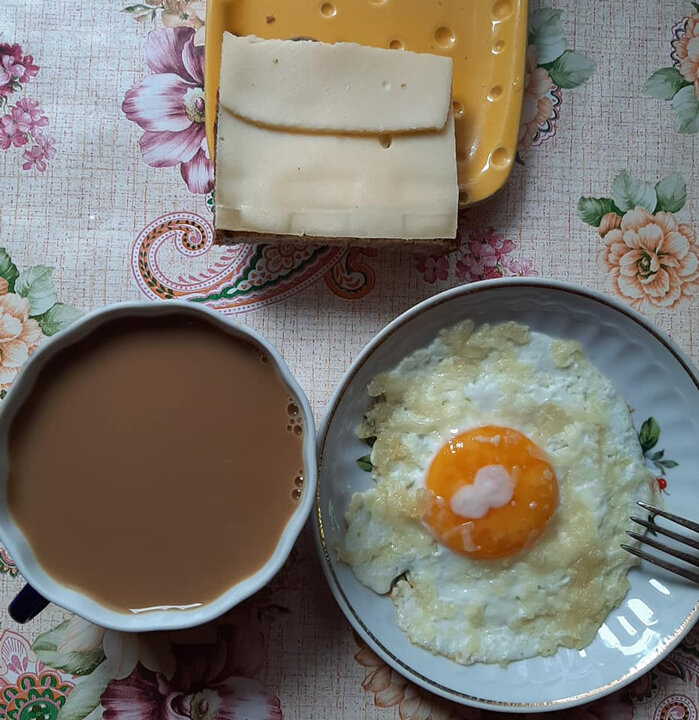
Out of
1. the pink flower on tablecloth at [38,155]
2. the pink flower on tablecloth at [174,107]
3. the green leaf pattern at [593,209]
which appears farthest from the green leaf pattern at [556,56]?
the pink flower on tablecloth at [38,155]

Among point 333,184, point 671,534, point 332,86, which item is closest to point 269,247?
point 333,184

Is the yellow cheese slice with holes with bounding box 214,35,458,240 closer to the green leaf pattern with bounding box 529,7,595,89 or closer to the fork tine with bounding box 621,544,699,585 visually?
the green leaf pattern with bounding box 529,7,595,89

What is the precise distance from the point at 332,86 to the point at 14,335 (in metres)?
0.75

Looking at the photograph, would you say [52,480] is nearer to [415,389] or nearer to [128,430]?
[128,430]

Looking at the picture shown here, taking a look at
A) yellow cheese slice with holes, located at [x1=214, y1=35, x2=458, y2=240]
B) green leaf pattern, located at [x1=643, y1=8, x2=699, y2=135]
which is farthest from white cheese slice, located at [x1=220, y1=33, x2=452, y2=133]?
green leaf pattern, located at [x1=643, y1=8, x2=699, y2=135]

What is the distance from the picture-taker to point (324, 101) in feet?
4.42

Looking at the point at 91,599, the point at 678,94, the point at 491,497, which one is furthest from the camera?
the point at 678,94

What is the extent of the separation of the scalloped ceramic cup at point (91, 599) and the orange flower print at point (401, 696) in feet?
1.18

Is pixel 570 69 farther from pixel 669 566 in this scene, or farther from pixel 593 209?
pixel 669 566

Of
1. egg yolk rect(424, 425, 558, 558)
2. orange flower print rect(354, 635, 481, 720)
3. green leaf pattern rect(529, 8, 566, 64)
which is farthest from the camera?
green leaf pattern rect(529, 8, 566, 64)

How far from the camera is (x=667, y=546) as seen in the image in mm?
1367

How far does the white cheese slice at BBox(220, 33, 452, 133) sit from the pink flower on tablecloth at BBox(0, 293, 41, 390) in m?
0.55

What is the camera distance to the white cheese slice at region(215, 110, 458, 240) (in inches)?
52.4

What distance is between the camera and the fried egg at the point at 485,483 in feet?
4.35
